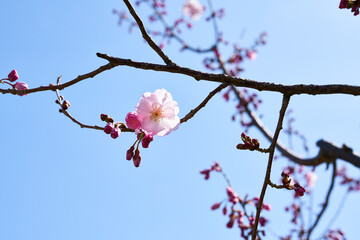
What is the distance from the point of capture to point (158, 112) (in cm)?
173

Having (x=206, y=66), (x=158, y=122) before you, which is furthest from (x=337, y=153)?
(x=206, y=66)

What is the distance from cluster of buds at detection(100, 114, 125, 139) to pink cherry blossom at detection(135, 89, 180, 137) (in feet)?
0.38

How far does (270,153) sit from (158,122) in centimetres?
60

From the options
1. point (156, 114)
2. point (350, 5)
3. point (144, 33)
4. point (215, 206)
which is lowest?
point (156, 114)

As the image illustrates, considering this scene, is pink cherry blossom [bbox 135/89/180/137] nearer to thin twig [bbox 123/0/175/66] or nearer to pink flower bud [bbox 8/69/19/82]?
thin twig [bbox 123/0/175/66]

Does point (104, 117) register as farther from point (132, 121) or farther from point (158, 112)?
point (158, 112)

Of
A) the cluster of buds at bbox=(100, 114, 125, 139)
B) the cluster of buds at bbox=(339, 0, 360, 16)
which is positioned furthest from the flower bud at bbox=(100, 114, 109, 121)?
the cluster of buds at bbox=(339, 0, 360, 16)

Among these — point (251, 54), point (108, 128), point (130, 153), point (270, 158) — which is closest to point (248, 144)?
point (270, 158)

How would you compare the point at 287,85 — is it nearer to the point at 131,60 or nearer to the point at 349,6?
the point at 349,6

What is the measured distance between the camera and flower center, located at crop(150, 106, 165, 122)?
1663 mm

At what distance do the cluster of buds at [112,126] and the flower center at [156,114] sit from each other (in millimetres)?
168

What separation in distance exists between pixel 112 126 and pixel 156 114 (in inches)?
10.7

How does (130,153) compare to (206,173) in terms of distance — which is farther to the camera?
(206,173)

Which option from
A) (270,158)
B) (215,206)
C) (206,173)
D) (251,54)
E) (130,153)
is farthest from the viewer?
(251,54)
